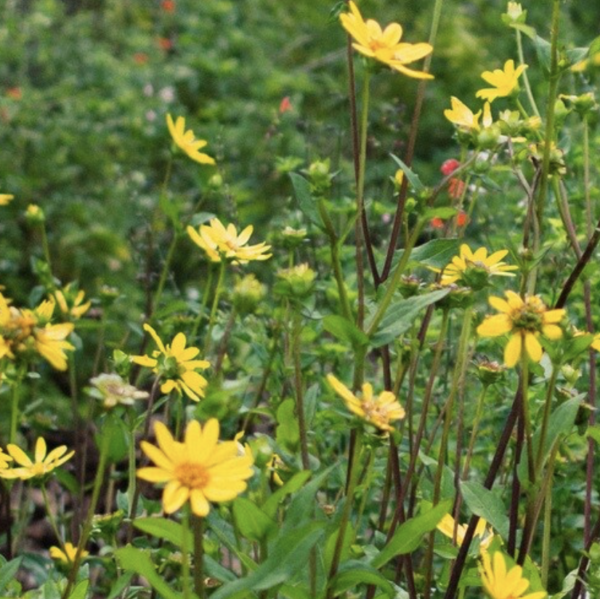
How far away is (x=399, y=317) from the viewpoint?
92 cm

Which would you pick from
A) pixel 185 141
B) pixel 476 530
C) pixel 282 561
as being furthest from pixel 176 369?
pixel 185 141

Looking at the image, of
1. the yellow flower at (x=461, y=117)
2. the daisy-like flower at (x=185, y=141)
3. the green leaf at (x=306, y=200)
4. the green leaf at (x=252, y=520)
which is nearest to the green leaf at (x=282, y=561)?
the green leaf at (x=252, y=520)

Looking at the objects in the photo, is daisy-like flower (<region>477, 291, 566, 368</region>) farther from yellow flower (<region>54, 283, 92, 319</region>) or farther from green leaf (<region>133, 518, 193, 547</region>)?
yellow flower (<region>54, 283, 92, 319</region>)

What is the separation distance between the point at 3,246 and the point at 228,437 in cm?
118

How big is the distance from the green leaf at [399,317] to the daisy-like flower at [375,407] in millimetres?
63

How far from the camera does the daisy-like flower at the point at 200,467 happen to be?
2.37 ft

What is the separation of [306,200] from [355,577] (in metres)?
0.31

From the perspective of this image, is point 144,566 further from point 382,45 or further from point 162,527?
point 382,45

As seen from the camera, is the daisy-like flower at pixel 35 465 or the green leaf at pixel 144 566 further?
the daisy-like flower at pixel 35 465

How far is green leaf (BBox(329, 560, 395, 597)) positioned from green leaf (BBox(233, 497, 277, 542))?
69 millimetres

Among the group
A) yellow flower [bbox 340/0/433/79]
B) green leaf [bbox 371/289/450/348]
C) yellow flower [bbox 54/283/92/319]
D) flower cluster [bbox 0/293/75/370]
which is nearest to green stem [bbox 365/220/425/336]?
green leaf [bbox 371/289/450/348]

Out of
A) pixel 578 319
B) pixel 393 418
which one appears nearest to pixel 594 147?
pixel 578 319

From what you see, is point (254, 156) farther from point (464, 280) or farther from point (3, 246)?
point (464, 280)

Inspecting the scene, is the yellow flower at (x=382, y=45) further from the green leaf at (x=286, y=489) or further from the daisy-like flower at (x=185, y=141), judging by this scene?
the daisy-like flower at (x=185, y=141)
